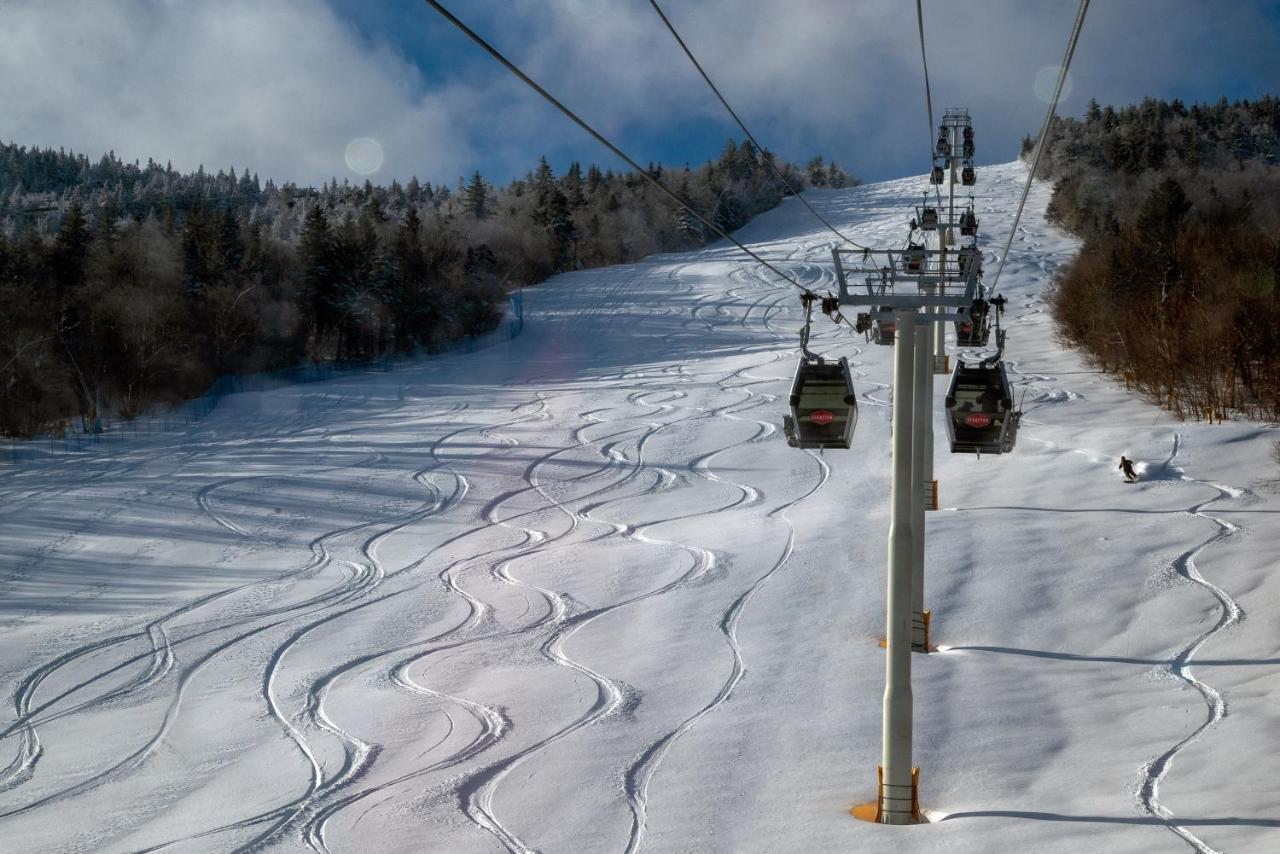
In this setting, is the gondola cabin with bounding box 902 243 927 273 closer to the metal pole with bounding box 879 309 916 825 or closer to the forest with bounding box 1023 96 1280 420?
the metal pole with bounding box 879 309 916 825

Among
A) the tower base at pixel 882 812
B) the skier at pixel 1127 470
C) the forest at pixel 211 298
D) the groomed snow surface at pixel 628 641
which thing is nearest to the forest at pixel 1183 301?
the groomed snow surface at pixel 628 641

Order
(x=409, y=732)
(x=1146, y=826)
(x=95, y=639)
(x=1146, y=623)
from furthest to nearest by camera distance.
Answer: (x=95, y=639) → (x=1146, y=623) → (x=409, y=732) → (x=1146, y=826)

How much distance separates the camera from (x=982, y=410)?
11719mm

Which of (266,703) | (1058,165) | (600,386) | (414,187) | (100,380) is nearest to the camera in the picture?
(266,703)

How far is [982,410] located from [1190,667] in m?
5.32

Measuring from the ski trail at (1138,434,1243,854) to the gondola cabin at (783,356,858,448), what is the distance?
14.5 feet

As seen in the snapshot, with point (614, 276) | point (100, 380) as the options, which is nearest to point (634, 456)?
point (100, 380)

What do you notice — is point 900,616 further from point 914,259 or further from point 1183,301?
point 1183,301

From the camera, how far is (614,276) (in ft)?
249

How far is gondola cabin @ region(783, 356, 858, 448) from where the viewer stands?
10477 millimetres

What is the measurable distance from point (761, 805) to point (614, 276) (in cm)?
6675

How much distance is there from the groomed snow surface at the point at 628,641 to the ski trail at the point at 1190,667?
0.06m

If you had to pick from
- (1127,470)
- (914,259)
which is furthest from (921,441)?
(1127,470)

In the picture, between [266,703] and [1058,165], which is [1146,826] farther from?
[1058,165]
